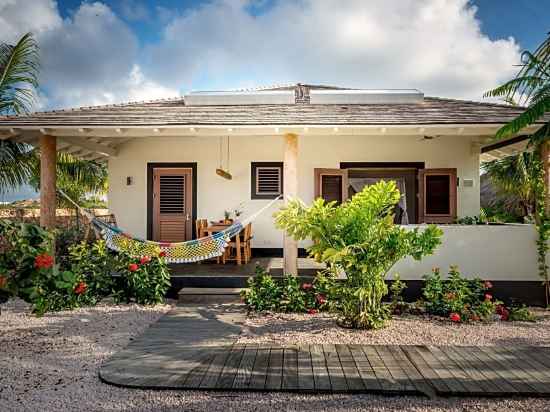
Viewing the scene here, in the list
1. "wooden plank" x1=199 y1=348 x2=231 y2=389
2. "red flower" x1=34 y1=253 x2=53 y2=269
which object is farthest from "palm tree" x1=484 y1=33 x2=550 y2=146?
"red flower" x1=34 y1=253 x2=53 y2=269

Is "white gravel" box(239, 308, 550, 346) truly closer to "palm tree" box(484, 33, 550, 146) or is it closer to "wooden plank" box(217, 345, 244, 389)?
"wooden plank" box(217, 345, 244, 389)

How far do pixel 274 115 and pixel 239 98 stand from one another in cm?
146

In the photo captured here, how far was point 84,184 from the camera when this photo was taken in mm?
10141

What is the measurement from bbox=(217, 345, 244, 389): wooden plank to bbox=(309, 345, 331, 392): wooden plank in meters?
Result: 0.59

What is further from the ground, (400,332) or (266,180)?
(266,180)

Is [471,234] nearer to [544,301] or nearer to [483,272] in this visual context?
[483,272]

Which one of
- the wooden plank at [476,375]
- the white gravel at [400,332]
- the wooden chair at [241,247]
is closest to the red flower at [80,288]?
the white gravel at [400,332]

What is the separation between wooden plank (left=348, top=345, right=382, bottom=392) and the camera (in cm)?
287

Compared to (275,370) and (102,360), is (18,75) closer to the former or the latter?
(102,360)

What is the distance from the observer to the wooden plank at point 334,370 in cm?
287

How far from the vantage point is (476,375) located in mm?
3055

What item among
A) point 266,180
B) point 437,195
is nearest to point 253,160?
point 266,180

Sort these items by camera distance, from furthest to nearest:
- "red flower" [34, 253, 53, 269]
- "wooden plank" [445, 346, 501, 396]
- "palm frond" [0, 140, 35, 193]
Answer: "palm frond" [0, 140, 35, 193]
"red flower" [34, 253, 53, 269]
"wooden plank" [445, 346, 501, 396]

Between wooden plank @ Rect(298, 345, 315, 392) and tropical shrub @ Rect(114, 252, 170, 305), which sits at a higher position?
tropical shrub @ Rect(114, 252, 170, 305)
